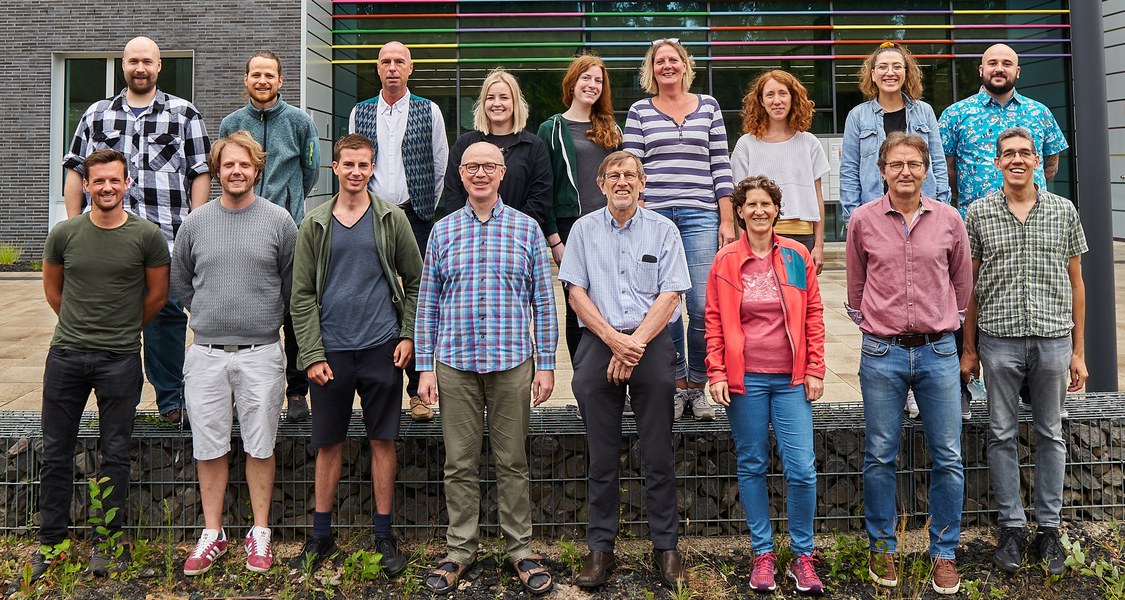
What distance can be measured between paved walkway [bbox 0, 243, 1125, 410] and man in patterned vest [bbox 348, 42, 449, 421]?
2.00 metres

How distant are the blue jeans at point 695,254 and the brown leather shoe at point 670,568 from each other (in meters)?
1.02

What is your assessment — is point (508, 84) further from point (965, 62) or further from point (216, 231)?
point (965, 62)

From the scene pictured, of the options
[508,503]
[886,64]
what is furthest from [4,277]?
[886,64]

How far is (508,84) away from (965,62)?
17099mm

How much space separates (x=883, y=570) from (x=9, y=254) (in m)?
17.7


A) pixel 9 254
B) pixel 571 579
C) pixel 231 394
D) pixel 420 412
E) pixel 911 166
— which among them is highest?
pixel 9 254

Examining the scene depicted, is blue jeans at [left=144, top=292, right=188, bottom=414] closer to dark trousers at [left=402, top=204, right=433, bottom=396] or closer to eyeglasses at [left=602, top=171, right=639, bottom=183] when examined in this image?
dark trousers at [left=402, top=204, right=433, bottom=396]

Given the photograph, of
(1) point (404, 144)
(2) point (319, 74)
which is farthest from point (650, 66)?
(2) point (319, 74)

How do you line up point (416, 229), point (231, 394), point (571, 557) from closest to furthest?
1. point (231, 394)
2. point (571, 557)
3. point (416, 229)

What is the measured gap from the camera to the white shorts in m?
3.88

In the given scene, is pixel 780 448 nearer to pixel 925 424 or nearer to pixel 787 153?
pixel 925 424

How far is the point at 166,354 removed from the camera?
4609 millimetres

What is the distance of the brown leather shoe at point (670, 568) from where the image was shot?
147 inches

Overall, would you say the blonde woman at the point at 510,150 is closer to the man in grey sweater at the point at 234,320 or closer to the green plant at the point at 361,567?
the man in grey sweater at the point at 234,320
